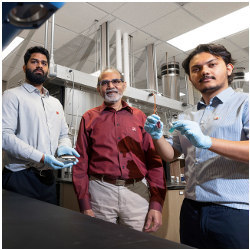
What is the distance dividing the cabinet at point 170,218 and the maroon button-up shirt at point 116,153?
64cm

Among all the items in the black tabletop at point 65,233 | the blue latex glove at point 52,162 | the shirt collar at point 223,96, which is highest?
the shirt collar at point 223,96

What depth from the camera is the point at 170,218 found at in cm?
206

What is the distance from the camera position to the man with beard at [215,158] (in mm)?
907

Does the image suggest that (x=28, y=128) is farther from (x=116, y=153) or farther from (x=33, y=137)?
(x=116, y=153)

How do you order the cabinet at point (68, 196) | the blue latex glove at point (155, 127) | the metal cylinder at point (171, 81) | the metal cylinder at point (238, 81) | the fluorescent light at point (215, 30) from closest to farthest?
the blue latex glove at point (155, 127) < the cabinet at point (68, 196) < the fluorescent light at point (215, 30) < the metal cylinder at point (171, 81) < the metal cylinder at point (238, 81)

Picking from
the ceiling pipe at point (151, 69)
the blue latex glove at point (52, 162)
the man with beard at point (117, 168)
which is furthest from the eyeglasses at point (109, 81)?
the ceiling pipe at point (151, 69)

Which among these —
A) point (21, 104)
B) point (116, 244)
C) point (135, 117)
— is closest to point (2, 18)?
point (116, 244)

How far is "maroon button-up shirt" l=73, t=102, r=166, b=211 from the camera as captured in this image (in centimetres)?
144

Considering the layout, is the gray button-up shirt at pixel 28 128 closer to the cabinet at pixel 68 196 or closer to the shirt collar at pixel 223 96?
the cabinet at pixel 68 196

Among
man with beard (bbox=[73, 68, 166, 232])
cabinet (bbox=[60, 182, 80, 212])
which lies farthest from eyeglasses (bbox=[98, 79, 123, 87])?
cabinet (bbox=[60, 182, 80, 212])

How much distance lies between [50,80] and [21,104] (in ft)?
3.25

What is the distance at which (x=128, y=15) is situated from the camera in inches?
123

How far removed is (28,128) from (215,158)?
44.2 inches

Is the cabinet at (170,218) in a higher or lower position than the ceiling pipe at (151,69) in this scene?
lower
